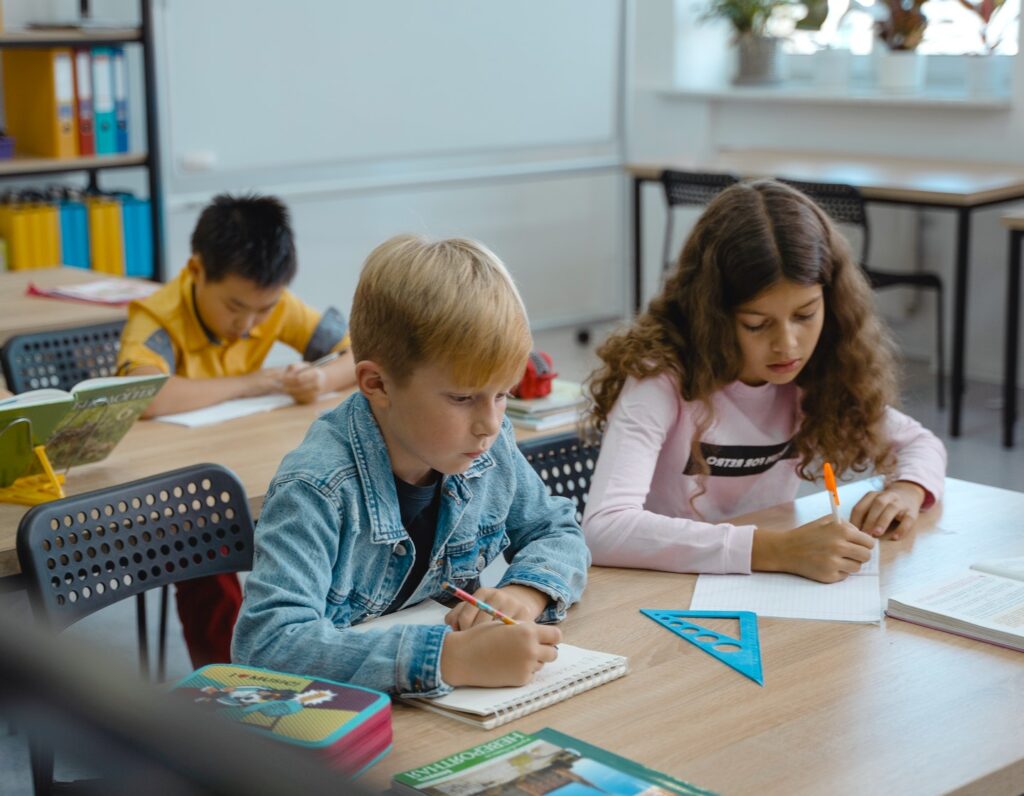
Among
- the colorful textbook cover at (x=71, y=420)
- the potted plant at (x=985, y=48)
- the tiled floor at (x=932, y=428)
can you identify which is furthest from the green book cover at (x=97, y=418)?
the potted plant at (x=985, y=48)

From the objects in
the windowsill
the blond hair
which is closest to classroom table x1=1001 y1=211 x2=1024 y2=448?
the windowsill

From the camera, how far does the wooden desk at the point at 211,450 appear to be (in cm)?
198

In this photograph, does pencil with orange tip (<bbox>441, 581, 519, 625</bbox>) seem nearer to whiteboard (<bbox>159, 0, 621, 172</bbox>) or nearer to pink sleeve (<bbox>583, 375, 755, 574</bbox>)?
pink sleeve (<bbox>583, 375, 755, 574</bbox>)

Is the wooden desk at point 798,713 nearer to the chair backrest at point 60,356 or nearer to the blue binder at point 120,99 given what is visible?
the chair backrest at point 60,356

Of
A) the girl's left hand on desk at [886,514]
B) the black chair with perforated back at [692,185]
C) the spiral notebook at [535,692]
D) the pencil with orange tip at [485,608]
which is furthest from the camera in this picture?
the black chair with perforated back at [692,185]

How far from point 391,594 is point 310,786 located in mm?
1103

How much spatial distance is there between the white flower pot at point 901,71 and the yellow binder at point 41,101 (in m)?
3.12

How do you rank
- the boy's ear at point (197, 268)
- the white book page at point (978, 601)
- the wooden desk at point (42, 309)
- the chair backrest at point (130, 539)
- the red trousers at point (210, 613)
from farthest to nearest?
the wooden desk at point (42, 309) → the boy's ear at point (197, 268) → the red trousers at point (210, 613) → the chair backrest at point (130, 539) → the white book page at point (978, 601)

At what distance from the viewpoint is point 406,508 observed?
1.37 metres

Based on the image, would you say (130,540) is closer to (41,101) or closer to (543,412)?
(543,412)

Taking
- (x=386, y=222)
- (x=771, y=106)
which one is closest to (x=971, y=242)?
(x=771, y=106)

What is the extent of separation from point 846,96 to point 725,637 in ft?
14.7

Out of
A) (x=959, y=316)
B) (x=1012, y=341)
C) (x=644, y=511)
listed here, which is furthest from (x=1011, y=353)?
(x=644, y=511)

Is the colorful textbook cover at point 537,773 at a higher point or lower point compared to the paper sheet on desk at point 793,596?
higher
